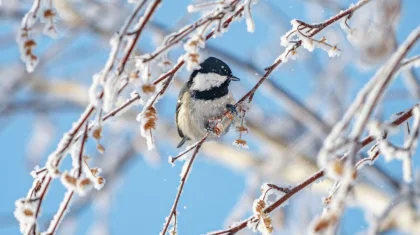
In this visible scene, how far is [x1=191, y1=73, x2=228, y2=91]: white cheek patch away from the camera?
2096 millimetres

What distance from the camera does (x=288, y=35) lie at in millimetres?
1260

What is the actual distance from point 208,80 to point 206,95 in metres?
0.05

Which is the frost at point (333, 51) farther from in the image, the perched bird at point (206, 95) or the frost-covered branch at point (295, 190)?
the perched bird at point (206, 95)

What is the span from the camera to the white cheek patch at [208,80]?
6.88ft

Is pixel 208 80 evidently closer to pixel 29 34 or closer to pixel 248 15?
pixel 248 15

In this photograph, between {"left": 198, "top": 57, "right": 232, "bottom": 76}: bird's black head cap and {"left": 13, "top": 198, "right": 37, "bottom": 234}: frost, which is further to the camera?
{"left": 198, "top": 57, "right": 232, "bottom": 76}: bird's black head cap

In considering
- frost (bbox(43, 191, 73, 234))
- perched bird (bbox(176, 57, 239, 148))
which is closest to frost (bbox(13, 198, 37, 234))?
frost (bbox(43, 191, 73, 234))

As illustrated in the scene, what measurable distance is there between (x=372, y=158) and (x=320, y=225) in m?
0.55

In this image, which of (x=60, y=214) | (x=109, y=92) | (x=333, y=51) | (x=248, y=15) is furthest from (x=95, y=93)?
(x=333, y=51)

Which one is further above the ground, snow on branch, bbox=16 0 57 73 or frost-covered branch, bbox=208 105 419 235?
snow on branch, bbox=16 0 57 73

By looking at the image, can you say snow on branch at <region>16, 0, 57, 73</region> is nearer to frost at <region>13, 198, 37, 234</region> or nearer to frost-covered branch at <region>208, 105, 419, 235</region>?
frost at <region>13, 198, 37, 234</region>

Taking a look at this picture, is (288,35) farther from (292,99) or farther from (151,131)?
(292,99)

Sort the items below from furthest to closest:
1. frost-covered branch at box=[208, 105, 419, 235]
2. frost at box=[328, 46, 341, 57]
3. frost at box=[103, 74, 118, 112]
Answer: frost at box=[328, 46, 341, 57], frost-covered branch at box=[208, 105, 419, 235], frost at box=[103, 74, 118, 112]

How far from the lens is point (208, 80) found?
2.11 metres
